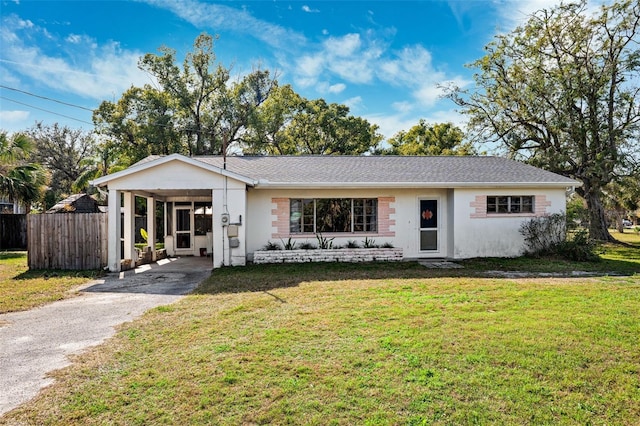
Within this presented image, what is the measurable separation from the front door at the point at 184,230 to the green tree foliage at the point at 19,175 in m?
7.05

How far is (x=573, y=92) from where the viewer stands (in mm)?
20641

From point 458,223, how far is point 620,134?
14696 millimetres

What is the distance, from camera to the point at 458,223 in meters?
12.8

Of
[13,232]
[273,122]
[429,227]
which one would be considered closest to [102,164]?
[13,232]

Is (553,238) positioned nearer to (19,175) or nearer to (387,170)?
(387,170)

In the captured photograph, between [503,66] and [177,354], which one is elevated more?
[503,66]

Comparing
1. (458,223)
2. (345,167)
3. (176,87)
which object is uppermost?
(176,87)

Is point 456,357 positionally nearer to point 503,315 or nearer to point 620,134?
point 503,315

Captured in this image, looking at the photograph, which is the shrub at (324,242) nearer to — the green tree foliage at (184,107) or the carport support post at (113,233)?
the carport support post at (113,233)

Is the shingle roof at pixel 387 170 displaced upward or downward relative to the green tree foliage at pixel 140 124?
downward

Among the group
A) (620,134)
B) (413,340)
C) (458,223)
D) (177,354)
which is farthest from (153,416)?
(620,134)

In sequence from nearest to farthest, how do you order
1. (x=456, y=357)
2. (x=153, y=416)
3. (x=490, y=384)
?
(x=153, y=416), (x=490, y=384), (x=456, y=357)

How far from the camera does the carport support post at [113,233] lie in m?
10.8

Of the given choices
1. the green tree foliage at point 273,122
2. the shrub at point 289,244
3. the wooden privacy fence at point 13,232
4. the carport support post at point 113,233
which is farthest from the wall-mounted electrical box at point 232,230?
the green tree foliage at point 273,122
